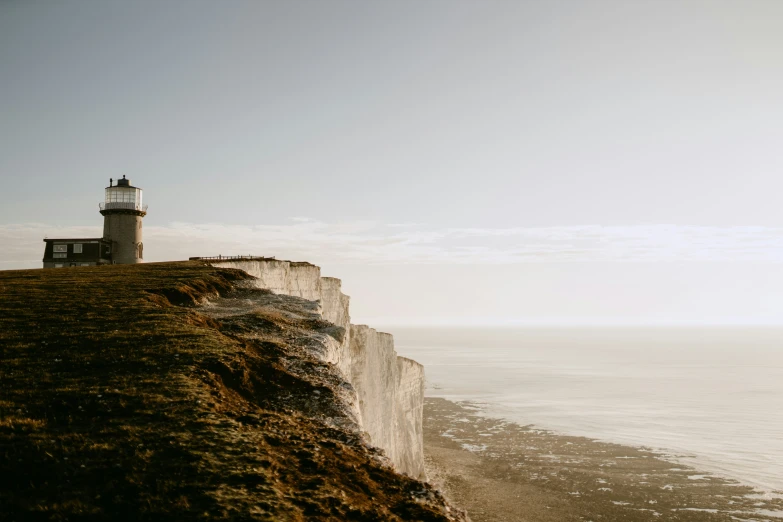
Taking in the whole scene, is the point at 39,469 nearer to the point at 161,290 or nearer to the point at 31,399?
the point at 31,399

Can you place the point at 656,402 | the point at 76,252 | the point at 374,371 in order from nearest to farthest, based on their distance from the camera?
the point at 374,371, the point at 76,252, the point at 656,402

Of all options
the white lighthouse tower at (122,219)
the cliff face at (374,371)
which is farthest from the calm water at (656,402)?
the white lighthouse tower at (122,219)

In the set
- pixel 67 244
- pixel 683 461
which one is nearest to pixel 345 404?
pixel 683 461

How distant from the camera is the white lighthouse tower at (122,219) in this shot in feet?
149

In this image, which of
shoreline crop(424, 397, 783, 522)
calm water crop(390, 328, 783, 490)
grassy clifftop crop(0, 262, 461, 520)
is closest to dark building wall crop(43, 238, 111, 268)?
shoreline crop(424, 397, 783, 522)

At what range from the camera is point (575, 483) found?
3356 cm

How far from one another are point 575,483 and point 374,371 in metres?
15.0

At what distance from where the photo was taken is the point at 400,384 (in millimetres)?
36625

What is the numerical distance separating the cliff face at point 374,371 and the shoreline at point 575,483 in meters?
3.26

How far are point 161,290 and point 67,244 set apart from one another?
110 feet

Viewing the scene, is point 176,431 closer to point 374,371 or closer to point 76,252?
point 374,371

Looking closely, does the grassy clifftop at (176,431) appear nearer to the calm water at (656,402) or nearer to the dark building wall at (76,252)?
the dark building wall at (76,252)

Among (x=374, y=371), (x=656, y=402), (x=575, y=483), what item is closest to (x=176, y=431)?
(x=374, y=371)

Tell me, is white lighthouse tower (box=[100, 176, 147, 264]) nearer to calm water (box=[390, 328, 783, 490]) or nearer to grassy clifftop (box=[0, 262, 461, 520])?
grassy clifftop (box=[0, 262, 461, 520])
